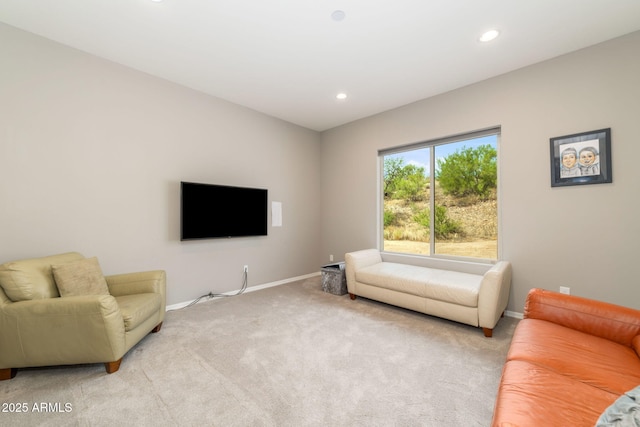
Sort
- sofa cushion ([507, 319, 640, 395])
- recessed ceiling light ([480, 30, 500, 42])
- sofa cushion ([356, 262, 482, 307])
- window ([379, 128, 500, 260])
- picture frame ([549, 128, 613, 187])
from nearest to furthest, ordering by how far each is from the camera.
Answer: sofa cushion ([507, 319, 640, 395]) < recessed ceiling light ([480, 30, 500, 42]) < picture frame ([549, 128, 613, 187]) < sofa cushion ([356, 262, 482, 307]) < window ([379, 128, 500, 260])

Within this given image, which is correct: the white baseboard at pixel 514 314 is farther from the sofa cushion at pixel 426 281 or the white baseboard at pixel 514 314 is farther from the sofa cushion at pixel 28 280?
the sofa cushion at pixel 28 280

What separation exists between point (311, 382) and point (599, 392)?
5.00ft

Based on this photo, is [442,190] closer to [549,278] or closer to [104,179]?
[549,278]

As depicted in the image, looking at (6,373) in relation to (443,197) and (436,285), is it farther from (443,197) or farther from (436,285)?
(443,197)

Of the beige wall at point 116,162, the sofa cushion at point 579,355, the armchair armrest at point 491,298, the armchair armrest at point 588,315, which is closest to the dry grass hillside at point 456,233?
the armchair armrest at point 491,298

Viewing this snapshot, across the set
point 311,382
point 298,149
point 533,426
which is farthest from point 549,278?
point 298,149

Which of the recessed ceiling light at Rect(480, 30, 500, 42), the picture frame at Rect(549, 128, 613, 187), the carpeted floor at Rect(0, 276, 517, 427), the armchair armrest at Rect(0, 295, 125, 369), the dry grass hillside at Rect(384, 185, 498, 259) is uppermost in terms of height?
the recessed ceiling light at Rect(480, 30, 500, 42)

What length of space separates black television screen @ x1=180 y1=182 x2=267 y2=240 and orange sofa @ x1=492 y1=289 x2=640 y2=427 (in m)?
3.28

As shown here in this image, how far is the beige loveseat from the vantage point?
2484 mm

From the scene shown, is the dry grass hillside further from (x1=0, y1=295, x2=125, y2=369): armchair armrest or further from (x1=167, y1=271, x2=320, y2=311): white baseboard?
(x1=0, y1=295, x2=125, y2=369): armchair armrest

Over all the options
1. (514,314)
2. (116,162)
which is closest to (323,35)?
(116,162)

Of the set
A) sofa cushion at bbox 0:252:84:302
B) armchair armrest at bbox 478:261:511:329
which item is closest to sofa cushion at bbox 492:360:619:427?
armchair armrest at bbox 478:261:511:329

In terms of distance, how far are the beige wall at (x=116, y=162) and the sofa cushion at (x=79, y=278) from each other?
0.58 metres

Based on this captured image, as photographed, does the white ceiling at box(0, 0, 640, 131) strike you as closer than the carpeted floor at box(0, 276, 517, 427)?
No
